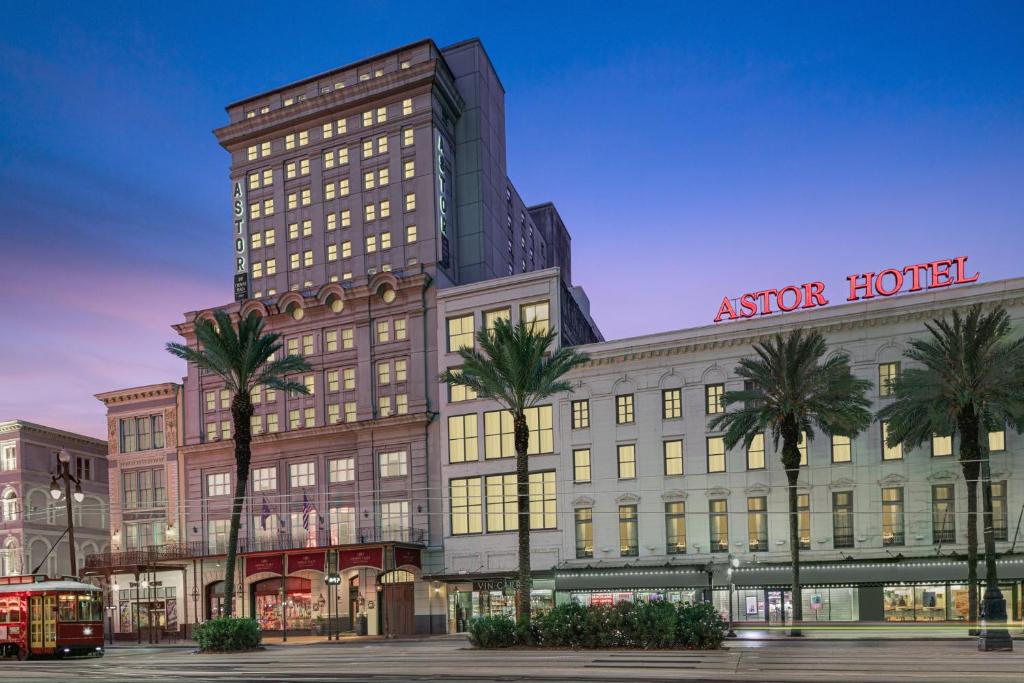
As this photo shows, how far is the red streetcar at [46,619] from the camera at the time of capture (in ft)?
153

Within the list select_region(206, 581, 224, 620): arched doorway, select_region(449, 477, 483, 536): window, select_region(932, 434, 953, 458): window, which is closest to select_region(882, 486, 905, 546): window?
select_region(932, 434, 953, 458): window

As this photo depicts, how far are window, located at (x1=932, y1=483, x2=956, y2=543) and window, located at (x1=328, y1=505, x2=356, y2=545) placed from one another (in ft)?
120

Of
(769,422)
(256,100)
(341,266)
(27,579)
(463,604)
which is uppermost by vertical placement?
(256,100)

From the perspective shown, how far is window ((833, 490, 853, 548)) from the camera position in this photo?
5597 cm

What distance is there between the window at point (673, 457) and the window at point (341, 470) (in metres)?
22.4

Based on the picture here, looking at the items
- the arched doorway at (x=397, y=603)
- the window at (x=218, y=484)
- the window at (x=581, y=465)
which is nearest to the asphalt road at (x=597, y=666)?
the window at (x=581, y=465)

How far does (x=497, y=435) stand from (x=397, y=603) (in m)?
12.7

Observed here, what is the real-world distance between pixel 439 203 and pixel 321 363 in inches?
568

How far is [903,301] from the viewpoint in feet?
182

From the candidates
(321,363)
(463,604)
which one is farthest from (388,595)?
(321,363)

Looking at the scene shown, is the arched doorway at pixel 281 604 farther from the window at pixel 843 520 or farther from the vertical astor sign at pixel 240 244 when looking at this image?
the window at pixel 843 520

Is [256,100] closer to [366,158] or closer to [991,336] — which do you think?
[366,158]

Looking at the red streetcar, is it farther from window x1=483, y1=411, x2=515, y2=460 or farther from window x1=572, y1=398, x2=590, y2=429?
window x1=572, y1=398, x2=590, y2=429

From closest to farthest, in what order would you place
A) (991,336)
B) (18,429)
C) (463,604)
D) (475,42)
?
(991,336)
(463,604)
(475,42)
(18,429)
